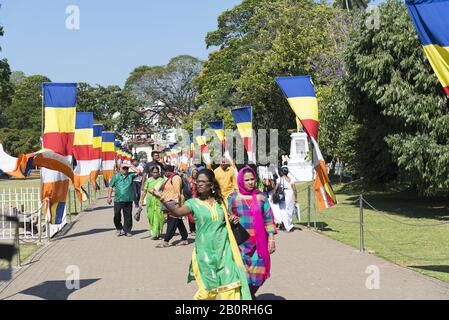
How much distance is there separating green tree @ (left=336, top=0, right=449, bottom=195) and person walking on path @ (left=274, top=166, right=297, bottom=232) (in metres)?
3.75

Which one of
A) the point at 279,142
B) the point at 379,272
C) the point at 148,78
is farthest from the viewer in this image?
the point at 148,78

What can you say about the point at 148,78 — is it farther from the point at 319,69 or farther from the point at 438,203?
the point at 438,203

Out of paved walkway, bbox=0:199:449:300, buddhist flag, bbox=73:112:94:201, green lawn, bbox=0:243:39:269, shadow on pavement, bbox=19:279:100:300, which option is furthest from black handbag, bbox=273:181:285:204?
shadow on pavement, bbox=19:279:100:300

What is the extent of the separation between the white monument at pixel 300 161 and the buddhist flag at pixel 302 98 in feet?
74.0

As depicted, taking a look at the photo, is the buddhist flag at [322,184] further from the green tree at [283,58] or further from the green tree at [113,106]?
the green tree at [113,106]

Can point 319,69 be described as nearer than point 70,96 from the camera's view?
No

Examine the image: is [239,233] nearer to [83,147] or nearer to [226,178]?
[226,178]

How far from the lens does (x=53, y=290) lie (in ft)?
26.7

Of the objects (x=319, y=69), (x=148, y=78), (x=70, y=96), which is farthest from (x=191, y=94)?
(x=70, y=96)

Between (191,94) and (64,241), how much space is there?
58.3 metres

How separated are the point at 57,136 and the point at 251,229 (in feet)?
24.5

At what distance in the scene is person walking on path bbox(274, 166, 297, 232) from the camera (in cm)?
1431

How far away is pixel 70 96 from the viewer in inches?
526

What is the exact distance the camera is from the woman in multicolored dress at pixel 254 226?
6.54 m
